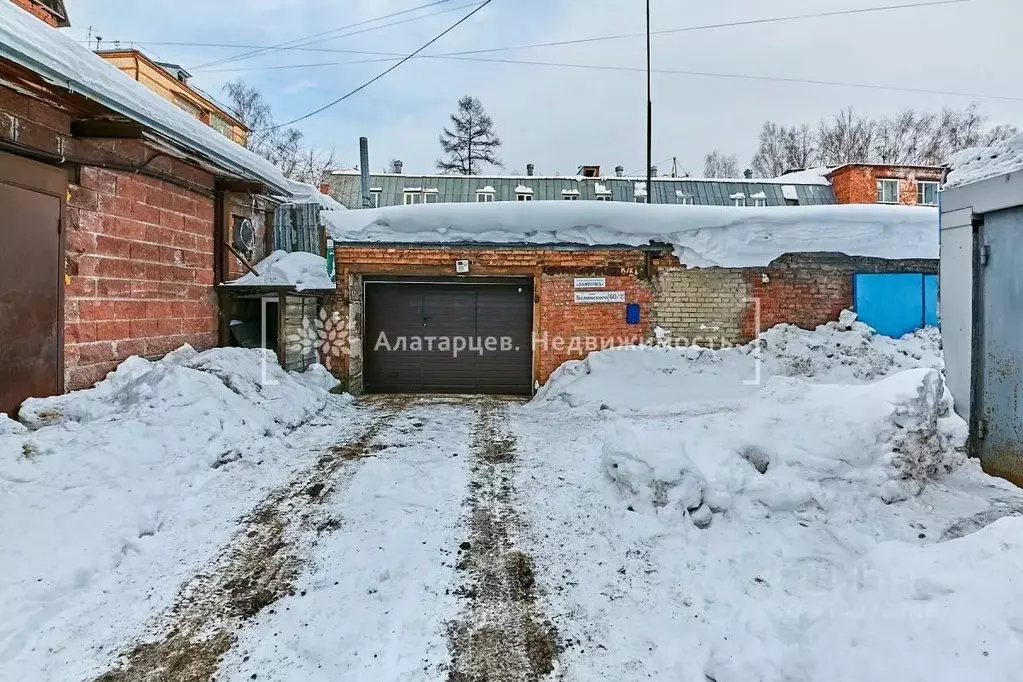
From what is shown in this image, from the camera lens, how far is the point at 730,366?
7.75m

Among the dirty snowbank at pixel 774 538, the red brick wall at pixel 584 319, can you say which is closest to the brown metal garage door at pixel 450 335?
the red brick wall at pixel 584 319

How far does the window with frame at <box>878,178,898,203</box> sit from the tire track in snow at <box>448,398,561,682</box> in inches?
852

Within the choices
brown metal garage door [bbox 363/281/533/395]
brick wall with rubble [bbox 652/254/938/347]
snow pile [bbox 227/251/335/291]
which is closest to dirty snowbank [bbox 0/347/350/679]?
snow pile [bbox 227/251/335/291]

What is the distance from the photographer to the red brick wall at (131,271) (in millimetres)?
5039

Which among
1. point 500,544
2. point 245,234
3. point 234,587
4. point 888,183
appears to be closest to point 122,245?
point 245,234

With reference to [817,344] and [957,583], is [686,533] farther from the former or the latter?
[817,344]

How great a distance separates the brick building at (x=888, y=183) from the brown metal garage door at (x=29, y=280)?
22759 millimetres

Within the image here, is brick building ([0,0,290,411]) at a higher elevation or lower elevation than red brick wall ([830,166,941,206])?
lower

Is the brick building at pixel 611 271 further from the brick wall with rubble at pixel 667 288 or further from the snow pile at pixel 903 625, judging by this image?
the snow pile at pixel 903 625

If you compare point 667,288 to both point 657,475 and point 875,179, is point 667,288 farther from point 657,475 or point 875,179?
point 875,179

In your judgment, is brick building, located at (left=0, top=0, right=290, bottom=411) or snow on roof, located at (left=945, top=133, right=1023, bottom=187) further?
brick building, located at (left=0, top=0, right=290, bottom=411)

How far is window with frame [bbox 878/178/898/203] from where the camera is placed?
64.5ft

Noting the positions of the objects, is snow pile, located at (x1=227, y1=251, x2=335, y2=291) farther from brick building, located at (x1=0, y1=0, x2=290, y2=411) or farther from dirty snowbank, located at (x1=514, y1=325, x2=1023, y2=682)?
dirty snowbank, located at (x1=514, y1=325, x2=1023, y2=682)

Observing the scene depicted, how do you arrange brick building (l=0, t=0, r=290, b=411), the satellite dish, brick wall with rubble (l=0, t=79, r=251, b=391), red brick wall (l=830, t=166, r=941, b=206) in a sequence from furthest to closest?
red brick wall (l=830, t=166, r=941, b=206)
the satellite dish
brick wall with rubble (l=0, t=79, r=251, b=391)
brick building (l=0, t=0, r=290, b=411)
